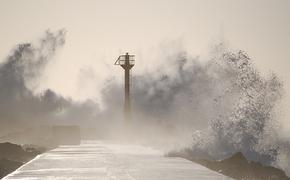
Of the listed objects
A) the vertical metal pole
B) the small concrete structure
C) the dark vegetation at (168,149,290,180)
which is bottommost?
the dark vegetation at (168,149,290,180)

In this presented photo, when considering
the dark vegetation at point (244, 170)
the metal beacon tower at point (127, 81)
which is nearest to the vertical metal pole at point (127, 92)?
the metal beacon tower at point (127, 81)

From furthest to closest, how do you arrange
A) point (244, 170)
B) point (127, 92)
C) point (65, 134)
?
point (127, 92)
point (65, 134)
point (244, 170)

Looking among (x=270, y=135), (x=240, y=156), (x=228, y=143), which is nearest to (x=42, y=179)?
(x=240, y=156)

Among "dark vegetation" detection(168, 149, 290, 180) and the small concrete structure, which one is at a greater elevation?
the small concrete structure

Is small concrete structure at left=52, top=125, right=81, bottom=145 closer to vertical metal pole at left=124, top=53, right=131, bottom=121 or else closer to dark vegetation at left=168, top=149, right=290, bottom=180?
vertical metal pole at left=124, top=53, right=131, bottom=121

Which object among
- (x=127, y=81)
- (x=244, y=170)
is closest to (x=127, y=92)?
(x=127, y=81)

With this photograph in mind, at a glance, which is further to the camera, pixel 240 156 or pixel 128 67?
pixel 128 67

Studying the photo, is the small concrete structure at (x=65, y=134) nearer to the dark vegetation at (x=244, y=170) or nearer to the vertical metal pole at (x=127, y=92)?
the vertical metal pole at (x=127, y=92)

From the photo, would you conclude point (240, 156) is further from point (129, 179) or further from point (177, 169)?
point (129, 179)

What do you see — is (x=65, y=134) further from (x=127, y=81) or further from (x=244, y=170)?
(x=244, y=170)

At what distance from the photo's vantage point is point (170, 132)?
335 feet

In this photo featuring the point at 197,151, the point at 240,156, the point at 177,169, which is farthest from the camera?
the point at 197,151

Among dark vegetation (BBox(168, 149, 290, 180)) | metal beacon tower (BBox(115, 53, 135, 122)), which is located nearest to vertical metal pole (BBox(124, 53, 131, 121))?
metal beacon tower (BBox(115, 53, 135, 122))

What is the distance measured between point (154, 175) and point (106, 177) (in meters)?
1.89
